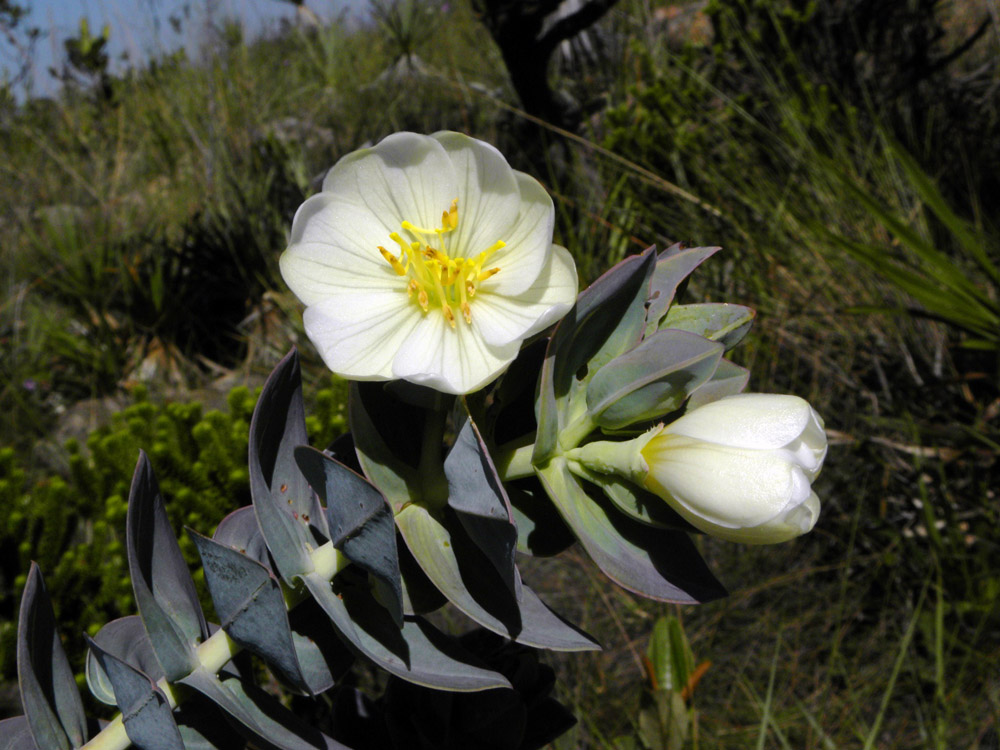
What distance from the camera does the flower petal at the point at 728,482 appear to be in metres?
0.43

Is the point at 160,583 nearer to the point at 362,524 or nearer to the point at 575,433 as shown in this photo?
the point at 362,524

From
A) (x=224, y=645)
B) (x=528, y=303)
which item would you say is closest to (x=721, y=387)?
(x=528, y=303)

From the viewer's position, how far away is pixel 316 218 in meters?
0.55

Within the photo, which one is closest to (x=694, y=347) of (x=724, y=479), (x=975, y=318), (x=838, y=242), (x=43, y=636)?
(x=724, y=479)

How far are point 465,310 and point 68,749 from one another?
411 millimetres

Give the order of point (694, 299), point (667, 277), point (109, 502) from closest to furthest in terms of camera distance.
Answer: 1. point (667, 277)
2. point (109, 502)
3. point (694, 299)

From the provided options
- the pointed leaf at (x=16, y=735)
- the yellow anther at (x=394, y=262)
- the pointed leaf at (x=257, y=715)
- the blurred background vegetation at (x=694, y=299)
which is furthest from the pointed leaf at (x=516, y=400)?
the blurred background vegetation at (x=694, y=299)

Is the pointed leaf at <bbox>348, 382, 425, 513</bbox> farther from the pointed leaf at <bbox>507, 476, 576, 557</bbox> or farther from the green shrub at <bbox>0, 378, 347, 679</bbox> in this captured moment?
the green shrub at <bbox>0, 378, 347, 679</bbox>

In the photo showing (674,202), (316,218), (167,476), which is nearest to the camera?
(316,218)

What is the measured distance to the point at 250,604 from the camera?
466 millimetres

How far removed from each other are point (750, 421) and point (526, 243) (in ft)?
0.72

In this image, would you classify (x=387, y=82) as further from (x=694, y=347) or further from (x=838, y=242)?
(x=694, y=347)

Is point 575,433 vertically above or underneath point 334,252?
underneath

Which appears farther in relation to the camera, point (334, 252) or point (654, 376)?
point (334, 252)
